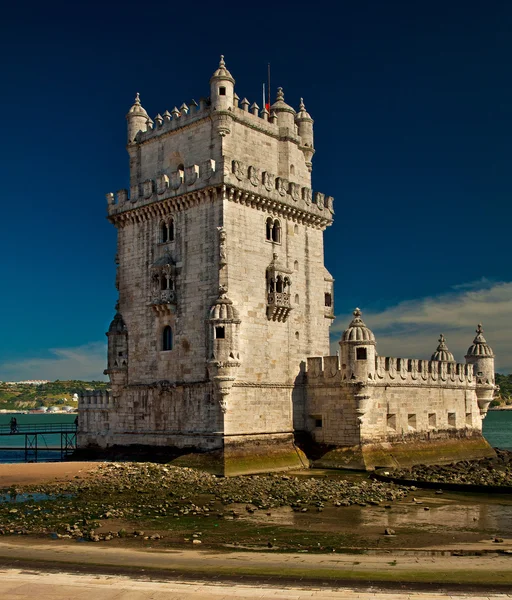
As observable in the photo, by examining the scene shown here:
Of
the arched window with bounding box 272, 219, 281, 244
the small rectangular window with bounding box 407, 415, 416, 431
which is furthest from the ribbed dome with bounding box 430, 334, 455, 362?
the arched window with bounding box 272, 219, 281, 244

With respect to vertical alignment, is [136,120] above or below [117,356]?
above

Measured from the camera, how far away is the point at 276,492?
3272cm

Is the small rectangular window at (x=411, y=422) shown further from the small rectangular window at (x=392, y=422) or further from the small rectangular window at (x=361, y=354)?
the small rectangular window at (x=361, y=354)

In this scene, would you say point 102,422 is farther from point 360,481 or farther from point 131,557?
point 131,557

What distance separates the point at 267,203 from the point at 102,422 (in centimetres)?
1645

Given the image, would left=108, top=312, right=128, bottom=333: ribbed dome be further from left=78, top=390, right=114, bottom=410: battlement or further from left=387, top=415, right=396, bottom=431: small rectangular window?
left=387, top=415, right=396, bottom=431: small rectangular window

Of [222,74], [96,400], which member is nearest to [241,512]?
[96,400]

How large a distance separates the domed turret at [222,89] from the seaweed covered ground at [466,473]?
71.1 ft

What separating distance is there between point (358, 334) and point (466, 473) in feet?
31.4

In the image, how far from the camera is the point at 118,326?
44219 mm

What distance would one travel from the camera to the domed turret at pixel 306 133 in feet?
154

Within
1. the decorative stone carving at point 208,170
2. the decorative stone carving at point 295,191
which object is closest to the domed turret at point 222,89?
the decorative stone carving at point 208,170

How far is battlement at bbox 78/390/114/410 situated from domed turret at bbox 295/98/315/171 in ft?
61.8

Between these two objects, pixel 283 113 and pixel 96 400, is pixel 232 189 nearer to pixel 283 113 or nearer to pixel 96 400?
pixel 283 113
